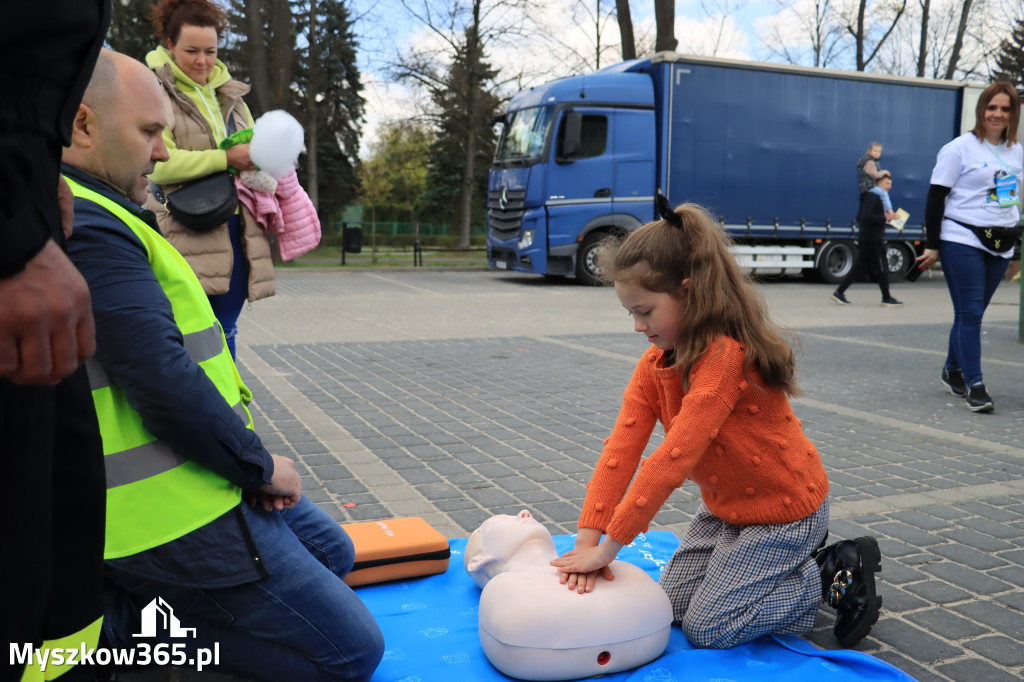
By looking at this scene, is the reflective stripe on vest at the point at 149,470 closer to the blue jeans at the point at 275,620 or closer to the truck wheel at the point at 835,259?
the blue jeans at the point at 275,620

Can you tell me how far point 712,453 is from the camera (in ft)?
8.88

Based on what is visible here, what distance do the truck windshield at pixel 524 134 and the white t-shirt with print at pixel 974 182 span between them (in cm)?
1012

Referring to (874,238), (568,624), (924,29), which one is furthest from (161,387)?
(924,29)

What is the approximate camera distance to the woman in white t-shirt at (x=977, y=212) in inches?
227

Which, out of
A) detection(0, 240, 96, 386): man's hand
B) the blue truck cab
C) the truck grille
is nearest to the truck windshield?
the blue truck cab

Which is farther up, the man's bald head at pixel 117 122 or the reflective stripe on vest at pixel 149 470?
the man's bald head at pixel 117 122

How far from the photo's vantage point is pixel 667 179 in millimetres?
16047

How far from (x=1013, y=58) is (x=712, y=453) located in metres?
41.2

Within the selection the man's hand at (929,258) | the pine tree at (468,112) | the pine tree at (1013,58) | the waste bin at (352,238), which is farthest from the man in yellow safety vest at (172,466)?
the pine tree at (1013,58)

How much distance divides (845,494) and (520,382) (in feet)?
10.2

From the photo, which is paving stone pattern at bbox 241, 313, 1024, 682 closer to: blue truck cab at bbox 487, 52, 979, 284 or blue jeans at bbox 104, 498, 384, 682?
blue jeans at bbox 104, 498, 384, 682

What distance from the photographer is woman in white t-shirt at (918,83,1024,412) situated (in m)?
5.78

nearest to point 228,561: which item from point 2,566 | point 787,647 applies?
point 2,566

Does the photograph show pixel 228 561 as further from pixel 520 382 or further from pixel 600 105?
pixel 600 105
